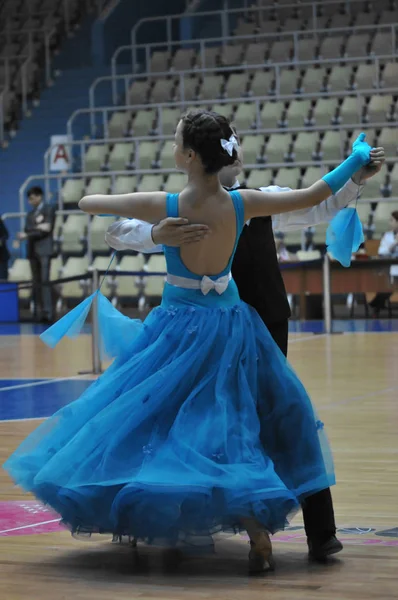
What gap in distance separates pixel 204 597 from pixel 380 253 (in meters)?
13.2

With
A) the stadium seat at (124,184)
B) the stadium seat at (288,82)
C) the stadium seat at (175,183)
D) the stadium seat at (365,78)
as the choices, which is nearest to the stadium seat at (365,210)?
the stadium seat at (365,78)

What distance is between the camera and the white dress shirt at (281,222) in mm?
4137

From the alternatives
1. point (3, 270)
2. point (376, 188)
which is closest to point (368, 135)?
point (376, 188)

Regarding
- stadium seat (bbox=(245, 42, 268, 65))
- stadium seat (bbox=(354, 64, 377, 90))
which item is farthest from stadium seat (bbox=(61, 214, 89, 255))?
stadium seat (bbox=(354, 64, 377, 90))

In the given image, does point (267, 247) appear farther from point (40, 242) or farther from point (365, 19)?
point (365, 19)

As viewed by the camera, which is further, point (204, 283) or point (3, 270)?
point (3, 270)

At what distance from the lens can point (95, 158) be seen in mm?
19656

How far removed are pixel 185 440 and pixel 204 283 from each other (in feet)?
1.80

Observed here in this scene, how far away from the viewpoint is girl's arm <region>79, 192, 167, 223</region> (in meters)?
4.09

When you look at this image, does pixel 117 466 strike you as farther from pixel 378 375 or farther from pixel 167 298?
pixel 378 375

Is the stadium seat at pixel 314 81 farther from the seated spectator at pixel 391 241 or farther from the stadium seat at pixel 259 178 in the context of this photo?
the seated spectator at pixel 391 241

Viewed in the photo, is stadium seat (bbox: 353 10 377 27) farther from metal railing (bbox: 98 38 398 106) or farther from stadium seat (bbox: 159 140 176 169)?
stadium seat (bbox: 159 140 176 169)

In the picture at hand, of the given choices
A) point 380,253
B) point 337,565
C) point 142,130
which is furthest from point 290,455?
point 142,130

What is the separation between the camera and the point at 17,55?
2297cm
